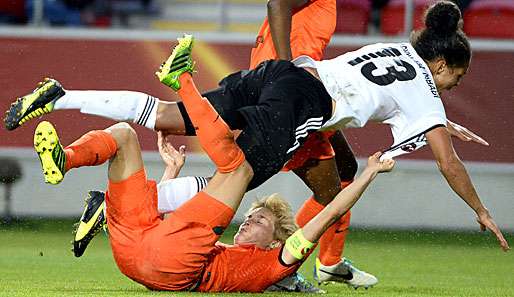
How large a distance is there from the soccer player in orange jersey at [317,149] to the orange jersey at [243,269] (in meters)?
1.20

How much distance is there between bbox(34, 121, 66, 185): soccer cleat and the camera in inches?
276

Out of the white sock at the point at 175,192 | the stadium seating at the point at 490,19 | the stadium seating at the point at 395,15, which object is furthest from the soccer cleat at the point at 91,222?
the stadium seating at the point at 490,19

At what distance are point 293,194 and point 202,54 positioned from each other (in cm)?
155

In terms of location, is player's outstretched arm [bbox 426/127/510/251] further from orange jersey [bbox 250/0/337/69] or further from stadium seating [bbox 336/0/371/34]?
stadium seating [bbox 336/0/371/34]

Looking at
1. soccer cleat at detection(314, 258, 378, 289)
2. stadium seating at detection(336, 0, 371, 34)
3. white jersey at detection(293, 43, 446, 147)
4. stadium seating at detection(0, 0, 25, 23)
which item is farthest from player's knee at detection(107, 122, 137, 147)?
stadium seating at detection(0, 0, 25, 23)

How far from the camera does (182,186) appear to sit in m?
7.98

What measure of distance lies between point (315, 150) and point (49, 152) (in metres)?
2.01

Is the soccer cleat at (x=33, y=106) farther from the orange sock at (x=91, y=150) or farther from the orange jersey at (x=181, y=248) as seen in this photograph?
the orange jersey at (x=181, y=248)

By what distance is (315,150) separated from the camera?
842 cm

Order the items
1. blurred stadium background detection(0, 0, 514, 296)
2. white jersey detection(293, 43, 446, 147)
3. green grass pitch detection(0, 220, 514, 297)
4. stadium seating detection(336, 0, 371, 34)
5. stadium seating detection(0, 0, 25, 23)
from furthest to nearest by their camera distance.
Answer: stadium seating detection(0, 0, 25, 23) → stadium seating detection(336, 0, 371, 34) → blurred stadium background detection(0, 0, 514, 296) → green grass pitch detection(0, 220, 514, 297) → white jersey detection(293, 43, 446, 147)

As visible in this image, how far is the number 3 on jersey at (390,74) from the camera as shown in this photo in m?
7.71

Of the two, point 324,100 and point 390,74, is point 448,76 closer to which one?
point 390,74

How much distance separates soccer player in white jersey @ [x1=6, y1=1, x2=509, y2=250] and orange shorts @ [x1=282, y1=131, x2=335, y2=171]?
0.55 meters

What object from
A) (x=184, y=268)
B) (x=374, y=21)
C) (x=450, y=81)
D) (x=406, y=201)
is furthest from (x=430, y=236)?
(x=184, y=268)
